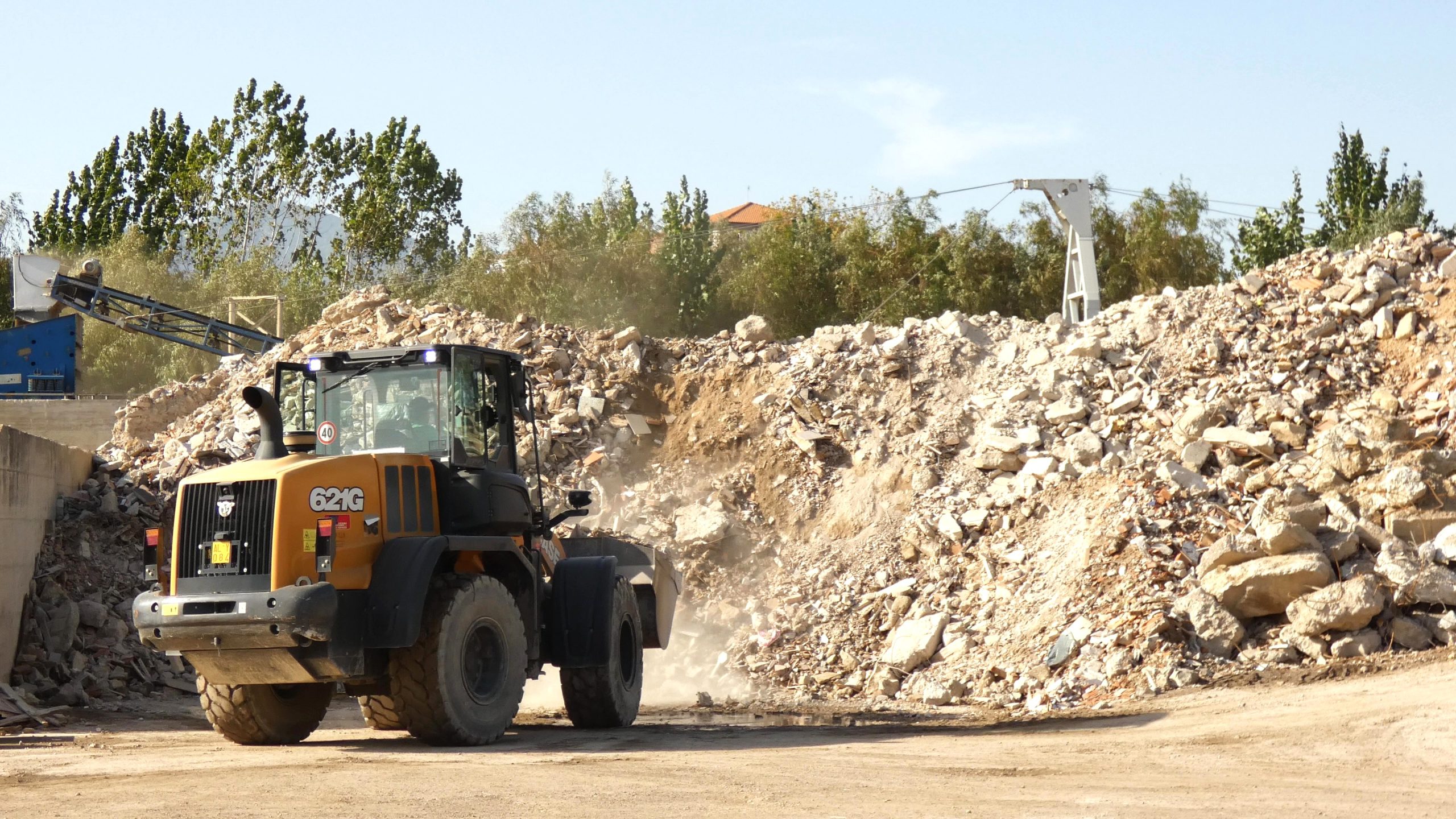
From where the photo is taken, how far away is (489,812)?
269 inches

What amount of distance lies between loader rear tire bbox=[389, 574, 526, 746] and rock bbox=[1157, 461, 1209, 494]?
25.1 feet

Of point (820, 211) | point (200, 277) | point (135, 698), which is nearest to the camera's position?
point (135, 698)

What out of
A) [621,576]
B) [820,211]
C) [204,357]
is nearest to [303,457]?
[621,576]

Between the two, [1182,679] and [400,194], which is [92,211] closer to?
[400,194]

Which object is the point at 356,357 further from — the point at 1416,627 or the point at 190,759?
the point at 1416,627

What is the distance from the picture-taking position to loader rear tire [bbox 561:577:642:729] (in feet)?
36.3

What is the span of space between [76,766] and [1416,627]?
35.8 feet

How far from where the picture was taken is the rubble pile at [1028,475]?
42.0 ft

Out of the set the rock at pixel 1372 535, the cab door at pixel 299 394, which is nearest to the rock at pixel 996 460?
the rock at pixel 1372 535

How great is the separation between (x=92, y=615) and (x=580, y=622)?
750 cm

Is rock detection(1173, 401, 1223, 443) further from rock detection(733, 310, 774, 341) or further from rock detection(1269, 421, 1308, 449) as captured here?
rock detection(733, 310, 774, 341)

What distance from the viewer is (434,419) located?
33.3 ft

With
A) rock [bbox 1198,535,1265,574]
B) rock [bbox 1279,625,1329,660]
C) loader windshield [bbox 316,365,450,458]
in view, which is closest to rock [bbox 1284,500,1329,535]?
rock [bbox 1198,535,1265,574]

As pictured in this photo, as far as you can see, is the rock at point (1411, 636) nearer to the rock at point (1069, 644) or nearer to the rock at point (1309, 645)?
the rock at point (1309, 645)
